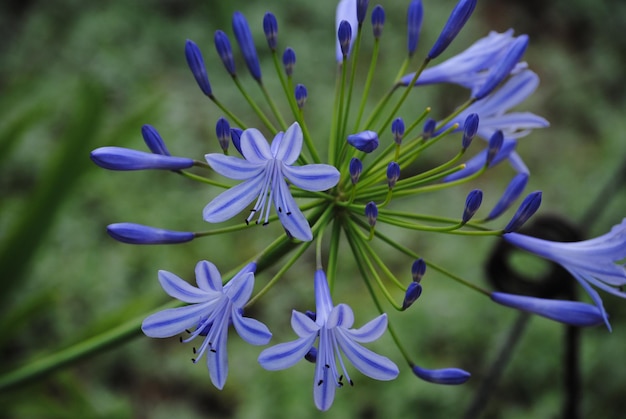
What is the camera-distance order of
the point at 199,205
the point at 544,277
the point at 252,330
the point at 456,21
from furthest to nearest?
the point at 199,205 < the point at 544,277 < the point at 456,21 < the point at 252,330

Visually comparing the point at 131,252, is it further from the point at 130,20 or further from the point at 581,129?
the point at 581,129

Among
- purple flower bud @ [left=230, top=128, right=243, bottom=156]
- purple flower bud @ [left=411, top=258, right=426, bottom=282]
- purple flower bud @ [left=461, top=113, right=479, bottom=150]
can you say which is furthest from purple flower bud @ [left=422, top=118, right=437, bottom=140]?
purple flower bud @ [left=230, top=128, right=243, bottom=156]

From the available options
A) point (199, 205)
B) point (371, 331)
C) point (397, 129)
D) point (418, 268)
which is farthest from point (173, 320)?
point (199, 205)

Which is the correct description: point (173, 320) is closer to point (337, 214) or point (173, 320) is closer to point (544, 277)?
point (337, 214)

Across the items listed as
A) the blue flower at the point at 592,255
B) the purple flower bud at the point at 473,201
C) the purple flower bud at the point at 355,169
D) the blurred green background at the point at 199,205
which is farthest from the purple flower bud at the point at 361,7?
the blurred green background at the point at 199,205

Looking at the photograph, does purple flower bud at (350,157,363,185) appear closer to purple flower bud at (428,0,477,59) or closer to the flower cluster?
the flower cluster

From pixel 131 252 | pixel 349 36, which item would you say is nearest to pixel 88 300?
pixel 131 252

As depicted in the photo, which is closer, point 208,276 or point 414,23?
point 208,276
